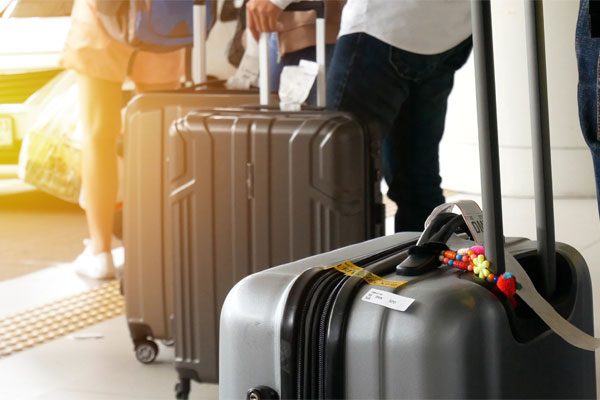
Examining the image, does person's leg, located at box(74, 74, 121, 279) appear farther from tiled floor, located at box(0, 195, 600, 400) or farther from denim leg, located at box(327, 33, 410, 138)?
denim leg, located at box(327, 33, 410, 138)

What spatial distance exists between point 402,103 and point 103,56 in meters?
1.49

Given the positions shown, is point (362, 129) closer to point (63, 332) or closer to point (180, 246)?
point (180, 246)

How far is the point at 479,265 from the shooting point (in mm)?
1115

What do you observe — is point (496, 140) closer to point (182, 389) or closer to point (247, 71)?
point (182, 389)

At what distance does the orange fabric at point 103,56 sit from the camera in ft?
11.1

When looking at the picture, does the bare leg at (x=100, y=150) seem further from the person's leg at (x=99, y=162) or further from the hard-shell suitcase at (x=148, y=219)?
the hard-shell suitcase at (x=148, y=219)

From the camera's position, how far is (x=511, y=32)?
4727 mm

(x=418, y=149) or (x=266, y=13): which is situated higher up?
(x=266, y=13)

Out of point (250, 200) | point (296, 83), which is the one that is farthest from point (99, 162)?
point (250, 200)

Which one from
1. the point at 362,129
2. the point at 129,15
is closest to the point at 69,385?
the point at 362,129

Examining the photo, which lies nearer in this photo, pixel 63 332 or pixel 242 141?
pixel 242 141

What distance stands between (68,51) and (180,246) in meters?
1.59

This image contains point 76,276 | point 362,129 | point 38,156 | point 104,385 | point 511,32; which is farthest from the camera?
point 511,32

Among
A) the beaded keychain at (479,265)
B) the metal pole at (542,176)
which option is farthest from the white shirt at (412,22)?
the beaded keychain at (479,265)
